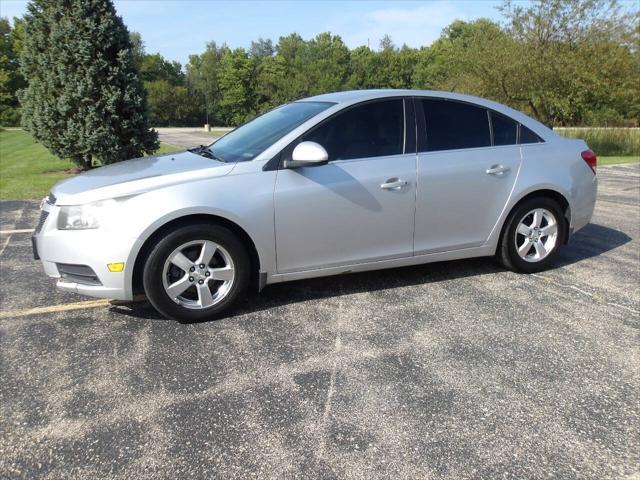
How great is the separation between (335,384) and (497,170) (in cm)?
258

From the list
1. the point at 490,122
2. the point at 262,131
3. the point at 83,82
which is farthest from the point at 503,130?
the point at 83,82

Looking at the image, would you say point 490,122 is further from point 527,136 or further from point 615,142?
point 615,142

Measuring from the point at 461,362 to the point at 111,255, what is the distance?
7.86 ft

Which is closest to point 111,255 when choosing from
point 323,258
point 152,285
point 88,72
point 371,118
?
point 152,285

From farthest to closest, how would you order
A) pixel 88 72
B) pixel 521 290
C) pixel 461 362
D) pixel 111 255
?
1. pixel 88 72
2. pixel 521 290
3. pixel 111 255
4. pixel 461 362

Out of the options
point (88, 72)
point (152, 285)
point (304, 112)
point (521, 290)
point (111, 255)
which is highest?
point (88, 72)

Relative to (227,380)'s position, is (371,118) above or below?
above

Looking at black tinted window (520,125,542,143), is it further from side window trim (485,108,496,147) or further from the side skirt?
the side skirt

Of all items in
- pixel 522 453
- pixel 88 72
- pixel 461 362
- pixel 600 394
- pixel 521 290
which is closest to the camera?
pixel 522 453

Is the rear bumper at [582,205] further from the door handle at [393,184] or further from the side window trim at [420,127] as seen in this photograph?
the door handle at [393,184]

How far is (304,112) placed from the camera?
417 cm

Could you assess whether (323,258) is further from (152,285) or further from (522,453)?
(522,453)

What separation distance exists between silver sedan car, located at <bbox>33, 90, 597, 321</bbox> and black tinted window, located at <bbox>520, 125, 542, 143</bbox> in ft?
0.15

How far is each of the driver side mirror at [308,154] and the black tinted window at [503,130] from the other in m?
1.80
